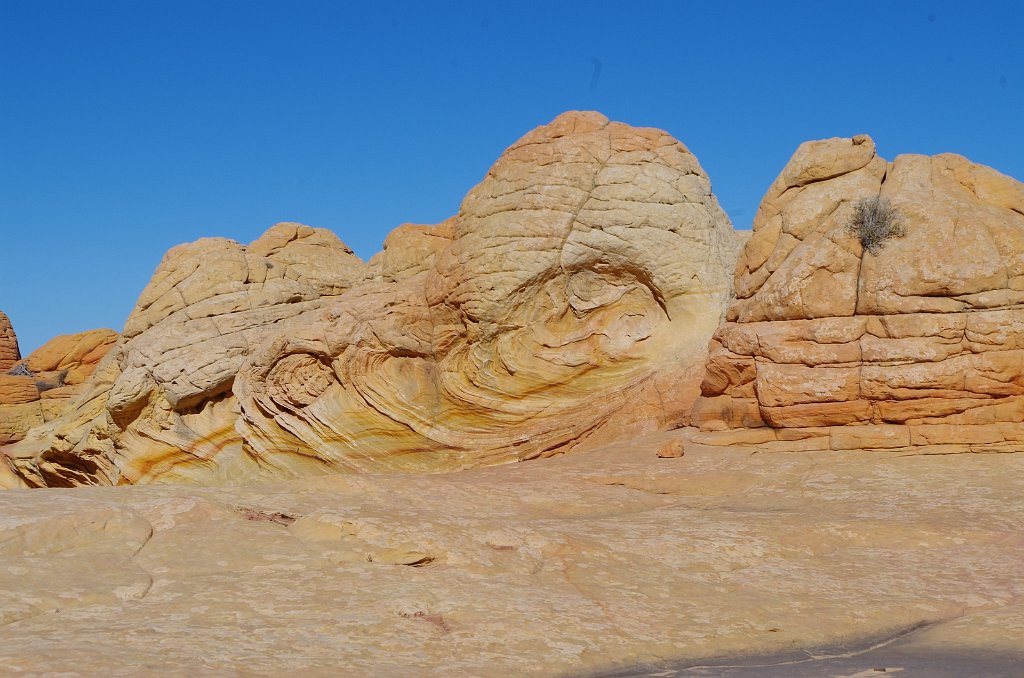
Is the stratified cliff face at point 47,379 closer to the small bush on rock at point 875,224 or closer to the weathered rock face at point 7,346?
the weathered rock face at point 7,346

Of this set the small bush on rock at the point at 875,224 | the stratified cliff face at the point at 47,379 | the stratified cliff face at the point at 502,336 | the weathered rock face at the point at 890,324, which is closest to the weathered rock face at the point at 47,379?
the stratified cliff face at the point at 47,379

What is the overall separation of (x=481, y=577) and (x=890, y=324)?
7.35 metres

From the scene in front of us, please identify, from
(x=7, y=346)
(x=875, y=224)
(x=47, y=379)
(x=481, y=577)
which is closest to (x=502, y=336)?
(x=875, y=224)

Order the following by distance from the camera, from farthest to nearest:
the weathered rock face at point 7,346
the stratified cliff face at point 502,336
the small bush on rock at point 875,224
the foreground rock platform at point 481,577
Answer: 1. the weathered rock face at point 7,346
2. the stratified cliff face at point 502,336
3. the small bush on rock at point 875,224
4. the foreground rock platform at point 481,577

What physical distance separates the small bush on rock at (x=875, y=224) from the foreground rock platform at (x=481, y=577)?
354 cm

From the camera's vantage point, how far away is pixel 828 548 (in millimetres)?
8898

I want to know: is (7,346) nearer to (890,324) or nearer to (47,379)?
(47,379)

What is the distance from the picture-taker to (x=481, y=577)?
7500 millimetres

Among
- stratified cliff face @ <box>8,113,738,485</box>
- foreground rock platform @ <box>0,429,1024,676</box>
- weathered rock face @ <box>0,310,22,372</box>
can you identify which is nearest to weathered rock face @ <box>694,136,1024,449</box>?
foreground rock platform @ <box>0,429,1024,676</box>

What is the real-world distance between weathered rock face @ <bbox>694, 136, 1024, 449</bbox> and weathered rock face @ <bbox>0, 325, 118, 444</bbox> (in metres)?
24.1

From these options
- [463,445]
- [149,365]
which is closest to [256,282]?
[149,365]

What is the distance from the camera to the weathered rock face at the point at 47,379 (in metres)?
32.1

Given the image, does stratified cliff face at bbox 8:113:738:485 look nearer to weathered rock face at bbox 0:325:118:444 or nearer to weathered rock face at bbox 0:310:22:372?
weathered rock face at bbox 0:325:118:444

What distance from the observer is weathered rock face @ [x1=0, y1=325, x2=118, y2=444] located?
32.1 m
